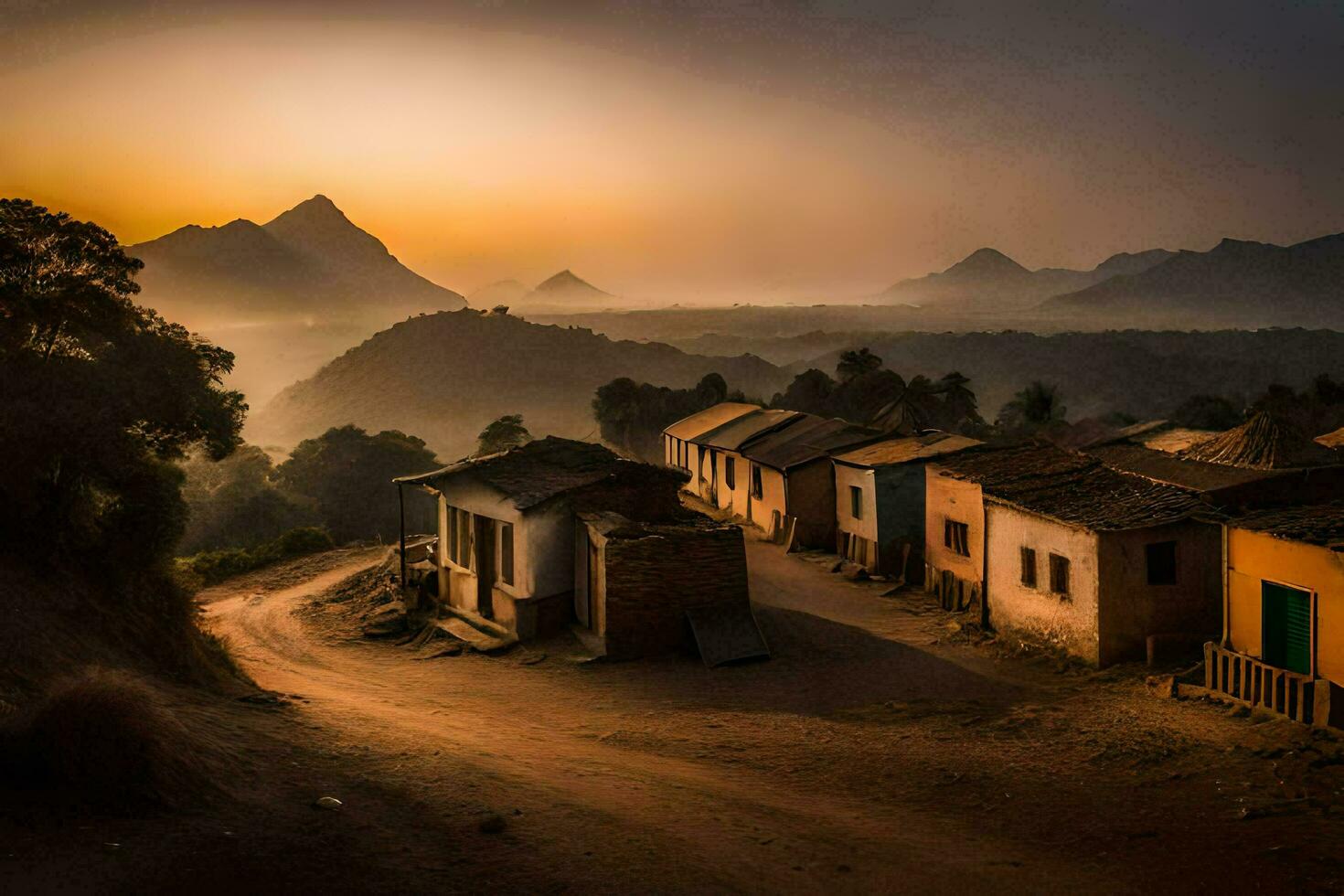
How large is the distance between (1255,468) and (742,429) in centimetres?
2087

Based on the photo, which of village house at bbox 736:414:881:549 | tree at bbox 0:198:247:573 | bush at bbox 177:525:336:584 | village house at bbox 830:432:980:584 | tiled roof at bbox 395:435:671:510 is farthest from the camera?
bush at bbox 177:525:336:584

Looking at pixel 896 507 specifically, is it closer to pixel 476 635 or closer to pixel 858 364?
pixel 476 635

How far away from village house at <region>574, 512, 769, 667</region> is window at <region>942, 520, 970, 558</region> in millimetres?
6710

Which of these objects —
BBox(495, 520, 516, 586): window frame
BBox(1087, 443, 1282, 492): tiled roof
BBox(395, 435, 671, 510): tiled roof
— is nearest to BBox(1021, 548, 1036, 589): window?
BBox(1087, 443, 1282, 492): tiled roof

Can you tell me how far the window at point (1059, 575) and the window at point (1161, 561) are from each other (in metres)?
1.43

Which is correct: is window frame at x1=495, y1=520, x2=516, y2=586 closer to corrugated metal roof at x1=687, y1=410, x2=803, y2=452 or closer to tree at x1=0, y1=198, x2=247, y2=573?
tree at x1=0, y1=198, x2=247, y2=573

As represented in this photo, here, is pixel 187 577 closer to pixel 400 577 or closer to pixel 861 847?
pixel 400 577

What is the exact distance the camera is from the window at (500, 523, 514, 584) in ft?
71.4

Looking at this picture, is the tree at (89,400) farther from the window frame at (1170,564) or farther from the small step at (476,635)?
the window frame at (1170,564)

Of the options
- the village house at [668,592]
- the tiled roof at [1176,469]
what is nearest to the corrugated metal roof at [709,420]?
the tiled roof at [1176,469]

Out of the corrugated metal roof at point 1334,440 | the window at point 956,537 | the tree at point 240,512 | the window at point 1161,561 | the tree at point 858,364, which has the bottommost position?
the tree at point 240,512

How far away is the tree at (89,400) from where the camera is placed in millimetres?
14617

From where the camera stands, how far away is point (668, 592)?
19719 millimetres

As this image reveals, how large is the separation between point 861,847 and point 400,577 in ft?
63.7
